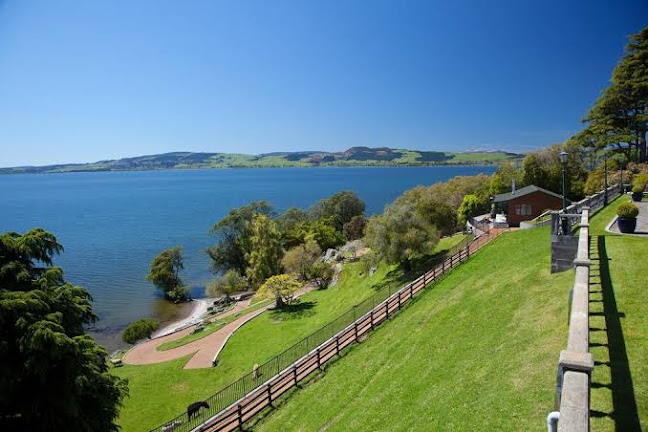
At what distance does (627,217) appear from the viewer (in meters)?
20.8

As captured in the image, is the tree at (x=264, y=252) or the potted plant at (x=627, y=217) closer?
the potted plant at (x=627, y=217)

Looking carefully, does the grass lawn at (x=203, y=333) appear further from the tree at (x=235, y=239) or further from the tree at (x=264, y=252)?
the tree at (x=235, y=239)

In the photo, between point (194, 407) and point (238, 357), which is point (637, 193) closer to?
point (238, 357)

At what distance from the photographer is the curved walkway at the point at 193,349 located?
Result: 29.0 metres

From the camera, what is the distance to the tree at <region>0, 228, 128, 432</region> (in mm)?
12373

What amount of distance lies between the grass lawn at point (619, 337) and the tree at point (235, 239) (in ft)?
171

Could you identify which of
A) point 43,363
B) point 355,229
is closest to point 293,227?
point 355,229

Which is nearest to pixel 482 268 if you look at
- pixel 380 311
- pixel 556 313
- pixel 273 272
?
pixel 380 311

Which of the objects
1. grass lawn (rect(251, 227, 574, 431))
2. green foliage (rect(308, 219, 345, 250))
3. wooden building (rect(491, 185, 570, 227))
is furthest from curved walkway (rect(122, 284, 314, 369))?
wooden building (rect(491, 185, 570, 227))

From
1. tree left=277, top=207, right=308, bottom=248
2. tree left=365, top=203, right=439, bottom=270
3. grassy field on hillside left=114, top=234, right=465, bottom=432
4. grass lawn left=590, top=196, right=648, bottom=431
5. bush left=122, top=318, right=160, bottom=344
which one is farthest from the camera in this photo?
tree left=277, top=207, right=308, bottom=248

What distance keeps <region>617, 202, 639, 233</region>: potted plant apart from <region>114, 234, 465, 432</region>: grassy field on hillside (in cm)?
1522

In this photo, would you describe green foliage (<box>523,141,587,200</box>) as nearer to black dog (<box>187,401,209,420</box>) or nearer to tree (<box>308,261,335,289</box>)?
tree (<box>308,261,335,289</box>)

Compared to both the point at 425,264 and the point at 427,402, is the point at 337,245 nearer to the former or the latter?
the point at 425,264

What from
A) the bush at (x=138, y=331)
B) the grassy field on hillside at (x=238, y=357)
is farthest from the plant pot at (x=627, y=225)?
the bush at (x=138, y=331)
